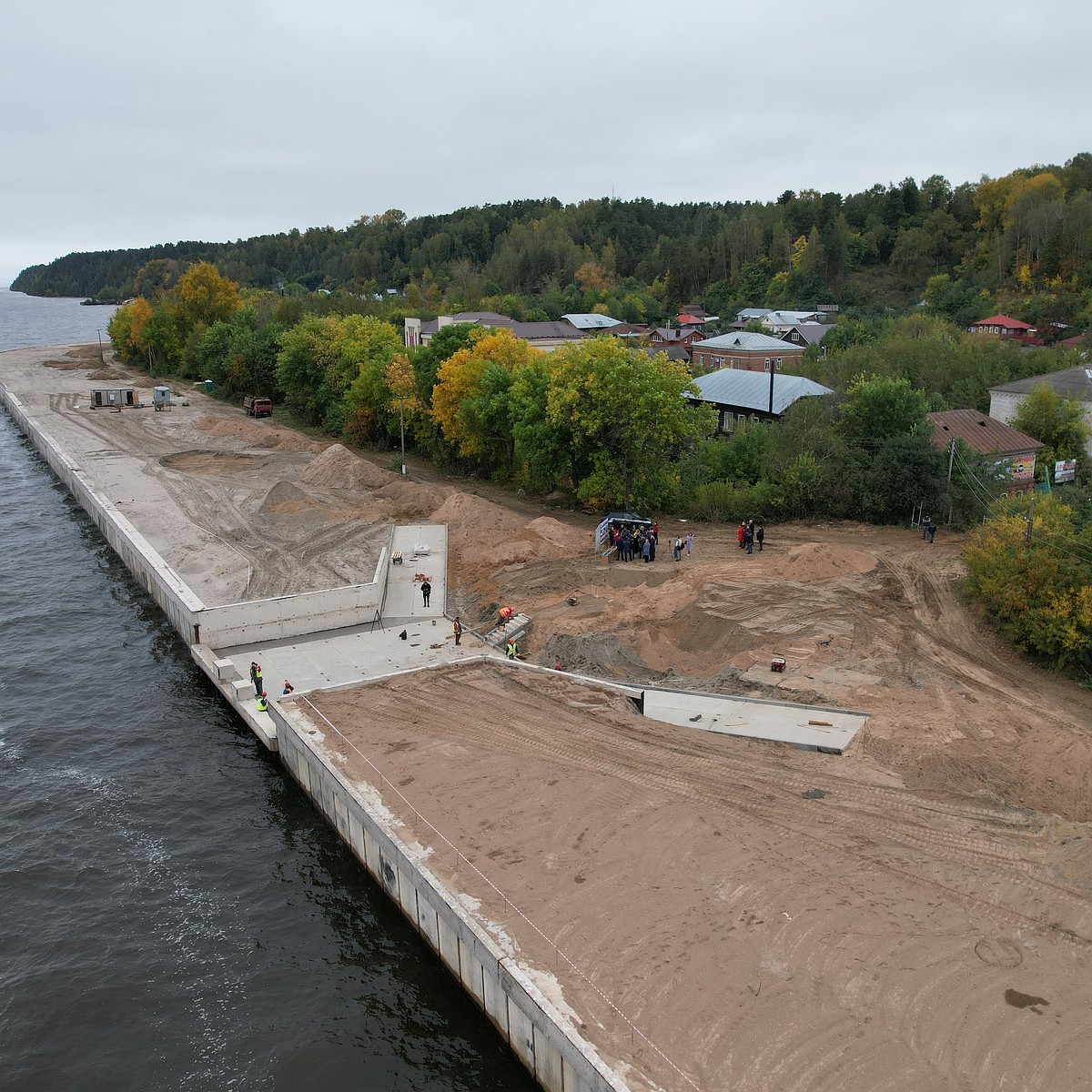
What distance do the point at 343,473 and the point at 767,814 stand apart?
37185mm

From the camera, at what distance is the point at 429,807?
18.6m

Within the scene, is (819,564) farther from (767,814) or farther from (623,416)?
(767,814)

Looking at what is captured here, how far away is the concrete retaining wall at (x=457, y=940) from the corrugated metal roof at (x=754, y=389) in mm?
33771

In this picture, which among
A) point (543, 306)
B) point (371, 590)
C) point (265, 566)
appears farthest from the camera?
point (543, 306)

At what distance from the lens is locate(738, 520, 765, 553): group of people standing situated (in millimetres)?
34594

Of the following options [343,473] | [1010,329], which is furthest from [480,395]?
[1010,329]

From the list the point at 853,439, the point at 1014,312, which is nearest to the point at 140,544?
the point at 853,439

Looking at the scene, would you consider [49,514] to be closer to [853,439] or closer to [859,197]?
[853,439]

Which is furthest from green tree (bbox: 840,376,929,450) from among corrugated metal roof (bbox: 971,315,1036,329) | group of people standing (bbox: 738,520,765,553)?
corrugated metal roof (bbox: 971,315,1036,329)

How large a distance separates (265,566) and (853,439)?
82.5 ft

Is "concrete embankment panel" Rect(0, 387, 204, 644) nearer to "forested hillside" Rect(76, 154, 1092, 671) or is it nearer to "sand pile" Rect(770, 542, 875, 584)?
"forested hillside" Rect(76, 154, 1092, 671)

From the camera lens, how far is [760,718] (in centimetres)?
2242

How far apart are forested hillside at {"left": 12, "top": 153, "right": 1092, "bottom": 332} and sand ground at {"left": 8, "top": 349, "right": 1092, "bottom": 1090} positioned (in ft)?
233

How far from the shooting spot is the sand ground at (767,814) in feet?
41.9
